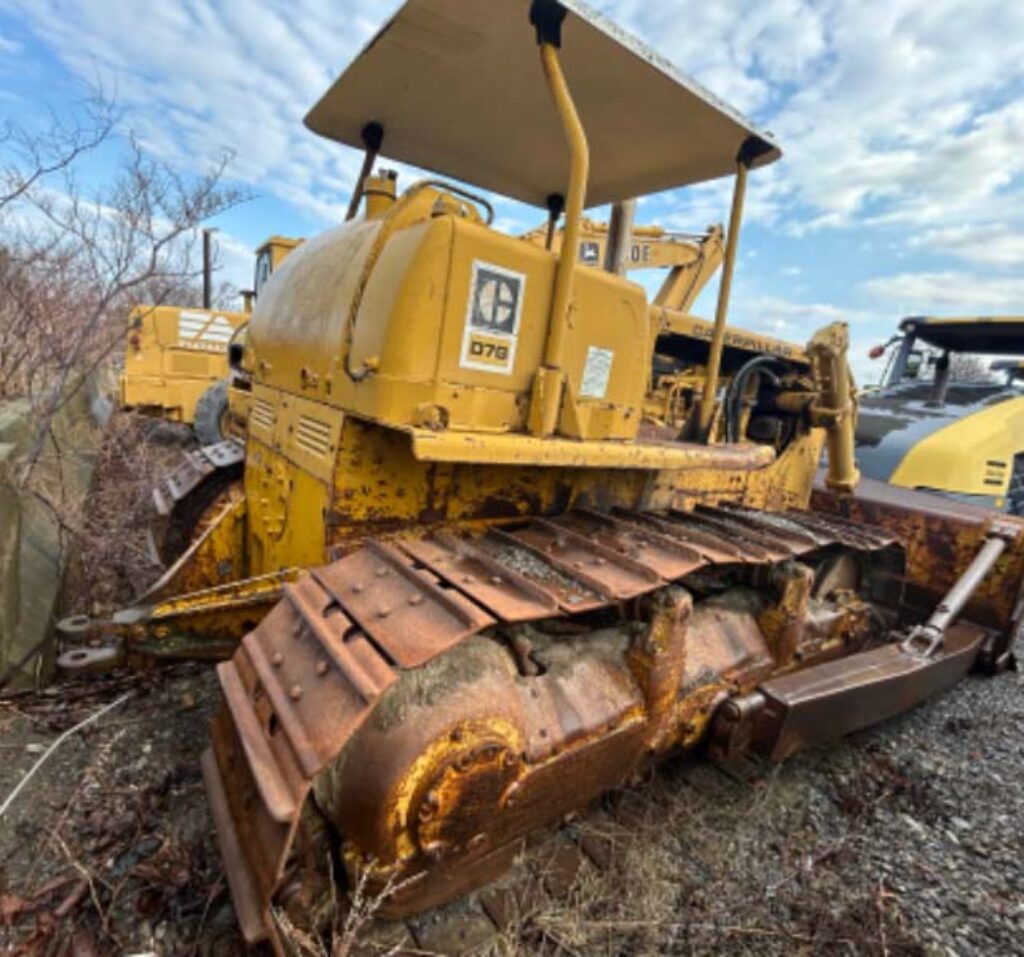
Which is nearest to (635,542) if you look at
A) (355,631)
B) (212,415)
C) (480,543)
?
(480,543)

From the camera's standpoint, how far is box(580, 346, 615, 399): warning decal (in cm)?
224

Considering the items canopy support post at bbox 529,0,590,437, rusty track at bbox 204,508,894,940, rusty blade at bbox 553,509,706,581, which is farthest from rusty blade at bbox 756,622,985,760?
canopy support post at bbox 529,0,590,437

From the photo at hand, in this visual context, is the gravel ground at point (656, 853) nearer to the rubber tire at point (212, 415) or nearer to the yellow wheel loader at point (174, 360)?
the rubber tire at point (212, 415)

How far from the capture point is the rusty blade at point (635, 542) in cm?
205

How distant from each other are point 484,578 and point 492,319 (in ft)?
2.61

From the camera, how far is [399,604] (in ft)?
5.50

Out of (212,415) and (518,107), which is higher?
(518,107)

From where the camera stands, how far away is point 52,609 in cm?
310

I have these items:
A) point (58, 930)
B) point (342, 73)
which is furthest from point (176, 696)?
point (342, 73)

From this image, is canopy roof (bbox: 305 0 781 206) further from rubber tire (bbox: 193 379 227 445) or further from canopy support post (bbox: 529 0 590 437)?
rubber tire (bbox: 193 379 227 445)

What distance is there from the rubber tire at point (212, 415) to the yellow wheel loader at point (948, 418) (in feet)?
20.4

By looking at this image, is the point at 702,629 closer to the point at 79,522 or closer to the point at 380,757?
the point at 380,757

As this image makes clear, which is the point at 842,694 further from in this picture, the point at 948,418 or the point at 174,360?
the point at 174,360

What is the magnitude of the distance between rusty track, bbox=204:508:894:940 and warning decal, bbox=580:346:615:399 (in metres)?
0.50
